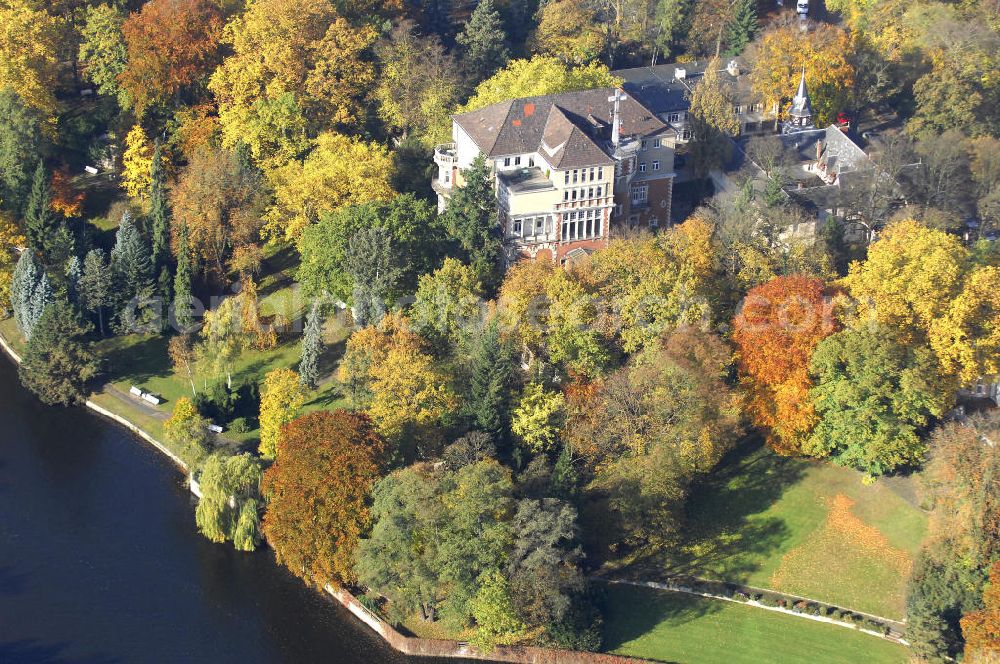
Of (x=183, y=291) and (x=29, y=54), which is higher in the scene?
(x=29, y=54)

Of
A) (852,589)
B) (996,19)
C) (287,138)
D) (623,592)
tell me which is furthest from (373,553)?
(996,19)

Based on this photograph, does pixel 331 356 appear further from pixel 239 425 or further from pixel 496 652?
pixel 496 652

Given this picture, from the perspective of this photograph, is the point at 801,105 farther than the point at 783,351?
Yes

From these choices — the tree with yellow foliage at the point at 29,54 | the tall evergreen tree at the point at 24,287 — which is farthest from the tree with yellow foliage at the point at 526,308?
the tree with yellow foliage at the point at 29,54

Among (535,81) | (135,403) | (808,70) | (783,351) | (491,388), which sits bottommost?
(135,403)

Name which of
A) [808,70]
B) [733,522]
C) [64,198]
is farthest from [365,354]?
[808,70]

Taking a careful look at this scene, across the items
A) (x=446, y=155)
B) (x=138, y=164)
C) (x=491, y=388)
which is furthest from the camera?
(x=138, y=164)

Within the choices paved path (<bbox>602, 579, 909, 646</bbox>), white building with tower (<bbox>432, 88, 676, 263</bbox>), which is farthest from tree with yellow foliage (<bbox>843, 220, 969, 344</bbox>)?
white building with tower (<bbox>432, 88, 676, 263</bbox>)
